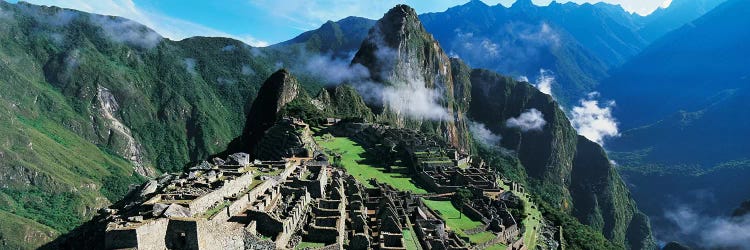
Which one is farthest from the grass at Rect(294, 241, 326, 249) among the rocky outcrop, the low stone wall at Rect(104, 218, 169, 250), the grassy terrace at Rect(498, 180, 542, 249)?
the rocky outcrop

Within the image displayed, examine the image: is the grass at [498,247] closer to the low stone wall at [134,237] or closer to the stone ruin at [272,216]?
the stone ruin at [272,216]

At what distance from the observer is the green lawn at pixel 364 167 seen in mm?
62078

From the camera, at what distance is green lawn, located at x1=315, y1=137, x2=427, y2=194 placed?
204 ft

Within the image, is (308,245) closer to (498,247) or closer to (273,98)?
(498,247)

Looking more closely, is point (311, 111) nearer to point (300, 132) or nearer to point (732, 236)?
point (300, 132)

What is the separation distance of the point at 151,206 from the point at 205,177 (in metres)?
10.4

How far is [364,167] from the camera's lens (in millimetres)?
69125

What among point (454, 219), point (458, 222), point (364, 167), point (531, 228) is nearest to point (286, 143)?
point (364, 167)

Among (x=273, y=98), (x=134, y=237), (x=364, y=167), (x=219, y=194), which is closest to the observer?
(x=134, y=237)

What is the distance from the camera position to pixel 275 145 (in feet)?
245

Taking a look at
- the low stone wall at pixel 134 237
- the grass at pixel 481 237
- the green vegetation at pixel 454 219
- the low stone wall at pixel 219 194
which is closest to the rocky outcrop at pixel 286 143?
the green vegetation at pixel 454 219

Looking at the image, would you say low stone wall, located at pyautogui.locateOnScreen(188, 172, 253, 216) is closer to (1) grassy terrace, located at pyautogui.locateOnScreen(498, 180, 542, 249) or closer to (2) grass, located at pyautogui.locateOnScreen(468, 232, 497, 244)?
(2) grass, located at pyautogui.locateOnScreen(468, 232, 497, 244)

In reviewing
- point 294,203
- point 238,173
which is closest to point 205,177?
point 238,173

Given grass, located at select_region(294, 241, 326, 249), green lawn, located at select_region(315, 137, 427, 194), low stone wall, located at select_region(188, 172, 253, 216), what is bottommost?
grass, located at select_region(294, 241, 326, 249)
